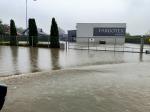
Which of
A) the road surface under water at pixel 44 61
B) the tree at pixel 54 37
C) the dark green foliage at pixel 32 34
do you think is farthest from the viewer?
the dark green foliage at pixel 32 34

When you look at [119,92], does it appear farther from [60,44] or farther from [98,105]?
[60,44]

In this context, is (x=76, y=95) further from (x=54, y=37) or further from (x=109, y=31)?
(x=109, y=31)

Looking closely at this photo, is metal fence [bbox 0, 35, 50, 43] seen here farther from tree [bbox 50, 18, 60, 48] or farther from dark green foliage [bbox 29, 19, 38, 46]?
tree [bbox 50, 18, 60, 48]

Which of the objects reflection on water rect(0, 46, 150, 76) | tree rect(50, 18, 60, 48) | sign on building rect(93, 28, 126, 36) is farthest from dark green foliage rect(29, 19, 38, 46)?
sign on building rect(93, 28, 126, 36)

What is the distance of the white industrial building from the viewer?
3972 cm

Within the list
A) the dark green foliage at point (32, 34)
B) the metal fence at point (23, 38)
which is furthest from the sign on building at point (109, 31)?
the dark green foliage at point (32, 34)

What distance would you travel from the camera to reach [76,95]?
6.12m

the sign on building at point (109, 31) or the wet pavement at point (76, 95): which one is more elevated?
the sign on building at point (109, 31)

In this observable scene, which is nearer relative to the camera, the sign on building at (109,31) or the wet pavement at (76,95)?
the wet pavement at (76,95)

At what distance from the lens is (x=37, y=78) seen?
8.40 m

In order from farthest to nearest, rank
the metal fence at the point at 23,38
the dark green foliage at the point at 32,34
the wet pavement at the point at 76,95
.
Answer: the metal fence at the point at 23,38, the dark green foliage at the point at 32,34, the wet pavement at the point at 76,95

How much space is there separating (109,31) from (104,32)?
2.99 feet

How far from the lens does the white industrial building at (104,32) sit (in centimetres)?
3972

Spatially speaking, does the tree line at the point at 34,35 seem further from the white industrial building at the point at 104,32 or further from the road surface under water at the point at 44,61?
the road surface under water at the point at 44,61
